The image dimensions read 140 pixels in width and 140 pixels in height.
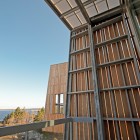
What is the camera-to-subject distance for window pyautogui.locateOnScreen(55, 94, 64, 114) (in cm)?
1165

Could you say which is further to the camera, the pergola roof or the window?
the window

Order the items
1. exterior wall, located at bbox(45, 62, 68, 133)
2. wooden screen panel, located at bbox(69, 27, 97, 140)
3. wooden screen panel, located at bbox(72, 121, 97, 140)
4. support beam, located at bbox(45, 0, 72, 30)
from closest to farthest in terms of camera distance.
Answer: wooden screen panel, located at bbox(72, 121, 97, 140) → wooden screen panel, located at bbox(69, 27, 97, 140) → support beam, located at bbox(45, 0, 72, 30) → exterior wall, located at bbox(45, 62, 68, 133)

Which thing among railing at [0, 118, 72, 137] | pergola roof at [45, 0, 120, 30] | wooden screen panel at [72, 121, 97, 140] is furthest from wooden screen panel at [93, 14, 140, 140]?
railing at [0, 118, 72, 137]

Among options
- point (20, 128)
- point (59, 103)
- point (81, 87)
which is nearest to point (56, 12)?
point (81, 87)

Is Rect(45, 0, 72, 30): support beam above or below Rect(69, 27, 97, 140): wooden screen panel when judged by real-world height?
above

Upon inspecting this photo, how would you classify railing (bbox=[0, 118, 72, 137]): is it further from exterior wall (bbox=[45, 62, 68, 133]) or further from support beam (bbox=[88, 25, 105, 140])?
exterior wall (bbox=[45, 62, 68, 133])

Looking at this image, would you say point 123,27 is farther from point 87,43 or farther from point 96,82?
point 96,82

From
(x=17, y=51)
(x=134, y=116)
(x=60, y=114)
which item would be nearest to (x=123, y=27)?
(x=134, y=116)

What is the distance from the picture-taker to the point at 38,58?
1605cm

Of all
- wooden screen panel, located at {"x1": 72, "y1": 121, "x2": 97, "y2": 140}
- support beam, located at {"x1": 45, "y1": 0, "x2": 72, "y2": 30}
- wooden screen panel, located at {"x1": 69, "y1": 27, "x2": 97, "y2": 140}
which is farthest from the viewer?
support beam, located at {"x1": 45, "y1": 0, "x2": 72, "y2": 30}

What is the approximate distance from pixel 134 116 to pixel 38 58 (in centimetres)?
1464

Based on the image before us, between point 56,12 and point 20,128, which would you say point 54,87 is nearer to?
point 56,12

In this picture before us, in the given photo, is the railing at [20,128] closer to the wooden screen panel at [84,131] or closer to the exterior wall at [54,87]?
the wooden screen panel at [84,131]

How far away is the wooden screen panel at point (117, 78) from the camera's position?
3.25m
